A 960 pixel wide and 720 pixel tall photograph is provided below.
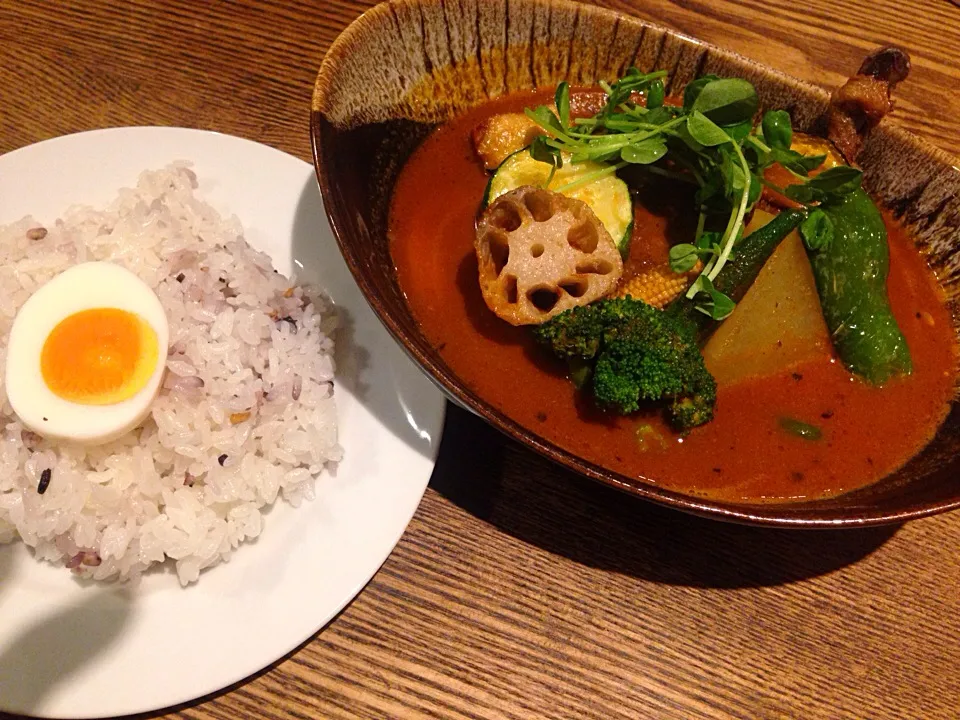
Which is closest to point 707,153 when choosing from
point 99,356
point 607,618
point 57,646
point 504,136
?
point 504,136

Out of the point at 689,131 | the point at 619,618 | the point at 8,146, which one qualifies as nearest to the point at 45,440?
the point at 8,146

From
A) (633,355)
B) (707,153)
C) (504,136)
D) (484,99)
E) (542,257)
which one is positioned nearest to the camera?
(633,355)

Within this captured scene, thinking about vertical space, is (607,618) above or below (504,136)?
below

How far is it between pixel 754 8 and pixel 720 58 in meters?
0.79

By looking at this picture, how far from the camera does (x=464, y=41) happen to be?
181 cm

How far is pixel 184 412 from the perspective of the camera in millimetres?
1479

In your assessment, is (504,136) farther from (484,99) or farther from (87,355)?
(87,355)

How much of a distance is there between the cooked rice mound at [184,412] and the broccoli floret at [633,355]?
2.04 feet

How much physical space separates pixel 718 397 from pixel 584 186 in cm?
64

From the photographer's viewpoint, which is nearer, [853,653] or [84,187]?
[853,653]

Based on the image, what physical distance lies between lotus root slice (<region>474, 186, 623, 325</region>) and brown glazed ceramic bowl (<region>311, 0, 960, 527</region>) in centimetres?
23

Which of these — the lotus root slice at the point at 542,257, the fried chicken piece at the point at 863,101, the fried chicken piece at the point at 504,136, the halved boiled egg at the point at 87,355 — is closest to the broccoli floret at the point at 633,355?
the lotus root slice at the point at 542,257

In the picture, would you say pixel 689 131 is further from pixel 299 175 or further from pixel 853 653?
pixel 853 653

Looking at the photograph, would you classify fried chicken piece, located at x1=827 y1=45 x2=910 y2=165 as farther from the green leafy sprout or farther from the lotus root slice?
the lotus root slice
